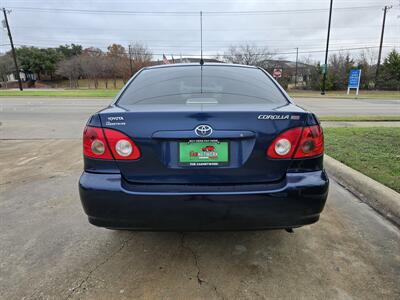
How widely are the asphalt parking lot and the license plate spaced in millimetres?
918

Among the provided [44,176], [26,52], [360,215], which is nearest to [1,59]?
[26,52]

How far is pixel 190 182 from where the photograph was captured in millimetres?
2004

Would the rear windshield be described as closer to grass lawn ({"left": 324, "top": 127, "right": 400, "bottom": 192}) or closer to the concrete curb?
the concrete curb

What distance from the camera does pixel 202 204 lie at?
1973 millimetres

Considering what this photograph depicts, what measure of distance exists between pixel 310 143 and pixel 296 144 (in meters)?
0.12

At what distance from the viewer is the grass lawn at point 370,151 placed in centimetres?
412

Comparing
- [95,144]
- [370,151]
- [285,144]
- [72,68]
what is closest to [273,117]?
[285,144]

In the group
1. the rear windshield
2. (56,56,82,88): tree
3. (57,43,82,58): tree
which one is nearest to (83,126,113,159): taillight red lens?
the rear windshield

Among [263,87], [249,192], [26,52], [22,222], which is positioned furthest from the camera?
[26,52]

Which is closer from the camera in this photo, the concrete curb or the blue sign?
the concrete curb

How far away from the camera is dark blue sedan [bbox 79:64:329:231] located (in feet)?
6.44

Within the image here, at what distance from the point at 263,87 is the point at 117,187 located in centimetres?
158

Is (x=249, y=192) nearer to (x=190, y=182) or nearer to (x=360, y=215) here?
(x=190, y=182)

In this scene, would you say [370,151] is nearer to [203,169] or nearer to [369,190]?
[369,190]
